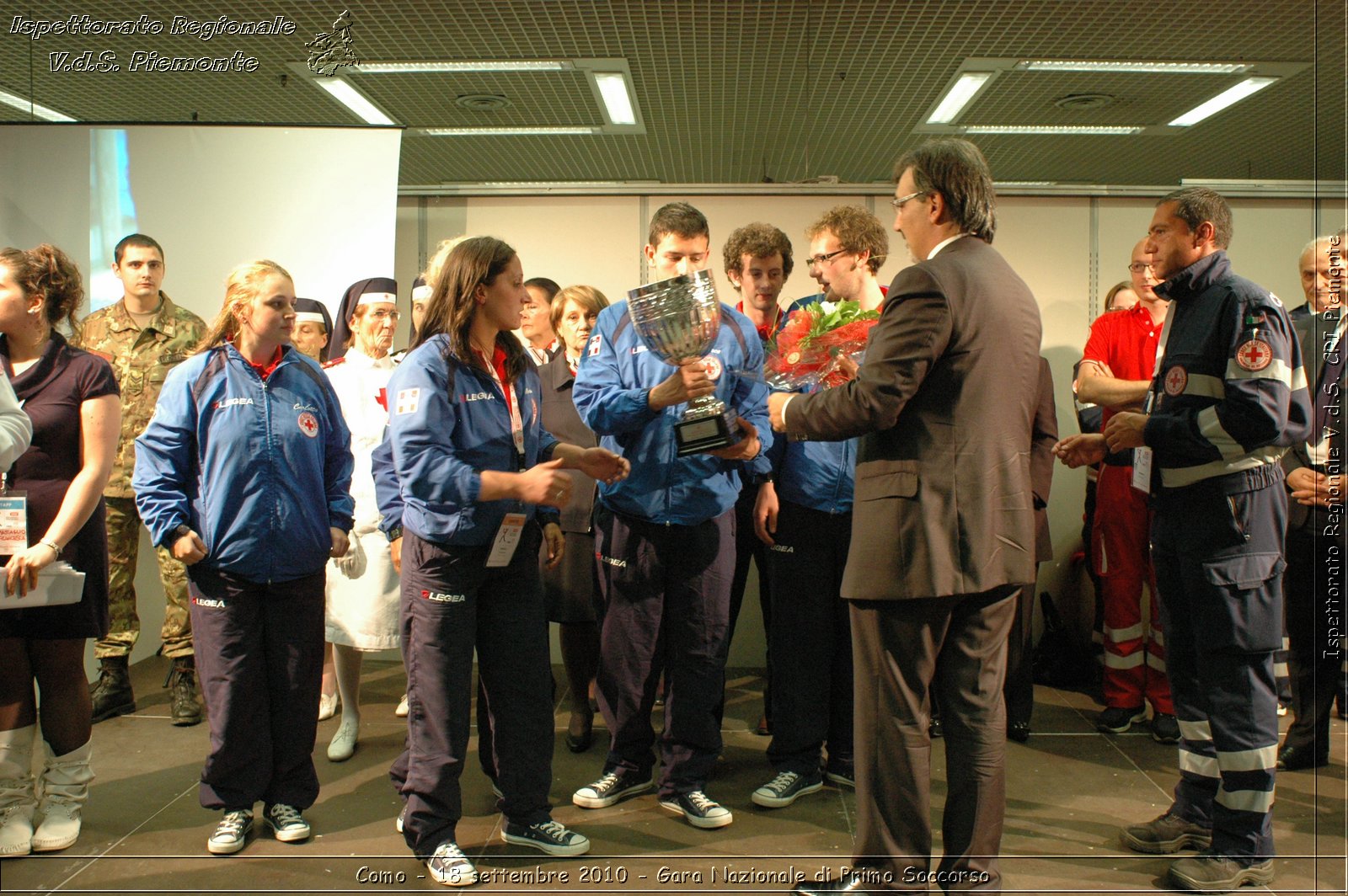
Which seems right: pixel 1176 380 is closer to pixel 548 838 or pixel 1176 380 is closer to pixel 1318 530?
pixel 1318 530

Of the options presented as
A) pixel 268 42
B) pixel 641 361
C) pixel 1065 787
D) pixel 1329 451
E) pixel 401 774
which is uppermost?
pixel 268 42

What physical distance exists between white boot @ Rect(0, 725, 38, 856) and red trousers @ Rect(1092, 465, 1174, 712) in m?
3.76

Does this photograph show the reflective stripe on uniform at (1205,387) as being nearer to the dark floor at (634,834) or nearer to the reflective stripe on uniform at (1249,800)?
the reflective stripe on uniform at (1249,800)

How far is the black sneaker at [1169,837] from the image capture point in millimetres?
2652

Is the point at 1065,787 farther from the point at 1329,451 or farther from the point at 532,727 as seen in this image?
Result: the point at 532,727

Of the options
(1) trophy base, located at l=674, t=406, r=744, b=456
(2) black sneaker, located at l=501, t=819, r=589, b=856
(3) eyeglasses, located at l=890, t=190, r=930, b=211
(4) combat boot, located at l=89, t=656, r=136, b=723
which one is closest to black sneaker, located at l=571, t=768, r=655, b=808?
(2) black sneaker, located at l=501, t=819, r=589, b=856

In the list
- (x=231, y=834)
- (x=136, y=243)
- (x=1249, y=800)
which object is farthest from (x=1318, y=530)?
(x=136, y=243)

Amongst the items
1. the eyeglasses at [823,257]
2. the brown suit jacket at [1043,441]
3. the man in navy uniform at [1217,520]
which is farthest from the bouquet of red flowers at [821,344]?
the brown suit jacket at [1043,441]

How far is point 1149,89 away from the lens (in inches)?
291

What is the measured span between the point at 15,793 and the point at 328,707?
1292mm

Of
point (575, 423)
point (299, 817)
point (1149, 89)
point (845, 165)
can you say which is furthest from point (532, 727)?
point (845, 165)

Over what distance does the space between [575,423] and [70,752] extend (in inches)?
75.0

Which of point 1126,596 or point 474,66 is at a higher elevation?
point 474,66

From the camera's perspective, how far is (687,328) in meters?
2.50
